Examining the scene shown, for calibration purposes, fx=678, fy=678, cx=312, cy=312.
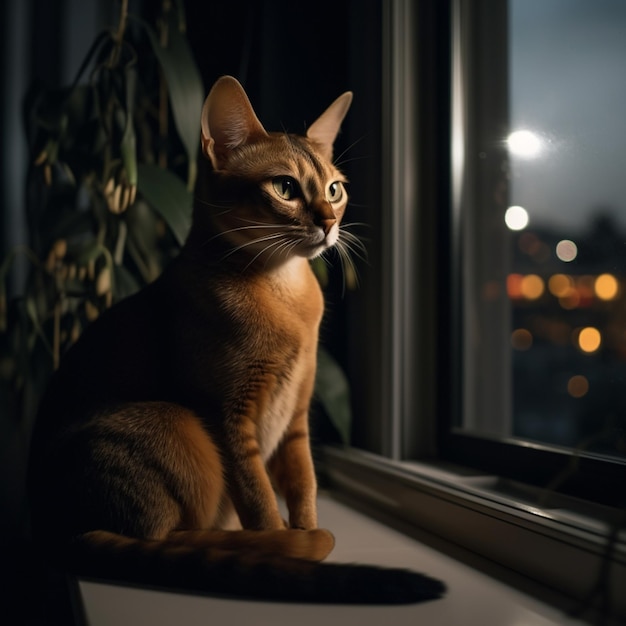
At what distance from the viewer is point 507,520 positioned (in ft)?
2.38

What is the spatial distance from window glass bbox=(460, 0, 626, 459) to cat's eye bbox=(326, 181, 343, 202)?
1.03 ft

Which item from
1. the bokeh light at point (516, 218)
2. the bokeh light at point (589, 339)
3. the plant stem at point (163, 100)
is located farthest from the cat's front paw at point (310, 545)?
the plant stem at point (163, 100)

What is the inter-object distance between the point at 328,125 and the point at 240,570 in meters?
0.53

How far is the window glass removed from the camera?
2.84 ft

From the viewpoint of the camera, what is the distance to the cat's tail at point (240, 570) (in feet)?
2.01

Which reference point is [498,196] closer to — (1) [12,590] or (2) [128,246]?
(2) [128,246]

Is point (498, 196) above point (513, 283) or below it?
above

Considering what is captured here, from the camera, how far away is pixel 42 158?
47.1 inches

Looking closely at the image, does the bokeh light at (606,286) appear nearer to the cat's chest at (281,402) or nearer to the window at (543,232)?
the window at (543,232)

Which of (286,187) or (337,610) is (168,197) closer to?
(286,187)

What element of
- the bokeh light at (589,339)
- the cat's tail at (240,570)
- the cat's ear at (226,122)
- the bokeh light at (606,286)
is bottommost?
the cat's tail at (240,570)

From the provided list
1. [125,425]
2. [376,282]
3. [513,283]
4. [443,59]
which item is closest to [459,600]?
[125,425]

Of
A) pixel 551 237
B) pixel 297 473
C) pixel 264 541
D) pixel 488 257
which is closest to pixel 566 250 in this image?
pixel 551 237

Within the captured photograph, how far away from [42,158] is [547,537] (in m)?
1.01
